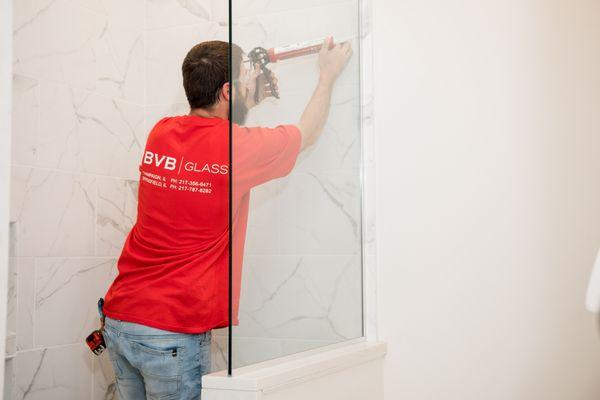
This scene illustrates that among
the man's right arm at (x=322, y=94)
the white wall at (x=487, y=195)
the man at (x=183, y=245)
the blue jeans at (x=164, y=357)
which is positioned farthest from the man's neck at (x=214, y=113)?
the blue jeans at (x=164, y=357)

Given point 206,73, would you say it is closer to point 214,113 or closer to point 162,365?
point 214,113

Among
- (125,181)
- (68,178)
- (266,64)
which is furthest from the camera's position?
(125,181)

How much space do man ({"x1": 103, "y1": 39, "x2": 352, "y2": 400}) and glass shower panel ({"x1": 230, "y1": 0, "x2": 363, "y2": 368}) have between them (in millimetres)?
33

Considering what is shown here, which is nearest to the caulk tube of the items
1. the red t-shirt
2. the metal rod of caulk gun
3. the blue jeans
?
the metal rod of caulk gun

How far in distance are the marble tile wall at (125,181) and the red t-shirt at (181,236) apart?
13 cm

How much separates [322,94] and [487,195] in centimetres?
44

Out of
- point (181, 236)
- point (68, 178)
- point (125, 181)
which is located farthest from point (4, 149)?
point (125, 181)

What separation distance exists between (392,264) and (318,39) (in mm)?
556

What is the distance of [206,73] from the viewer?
5.39 feet

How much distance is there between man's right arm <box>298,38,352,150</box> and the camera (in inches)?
55.2

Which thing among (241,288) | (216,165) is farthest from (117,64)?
(241,288)

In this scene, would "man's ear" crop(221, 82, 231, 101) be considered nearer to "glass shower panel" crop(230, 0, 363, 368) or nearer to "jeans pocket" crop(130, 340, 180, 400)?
"glass shower panel" crop(230, 0, 363, 368)

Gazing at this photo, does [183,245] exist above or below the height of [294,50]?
below

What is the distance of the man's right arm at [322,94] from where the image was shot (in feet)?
4.60
